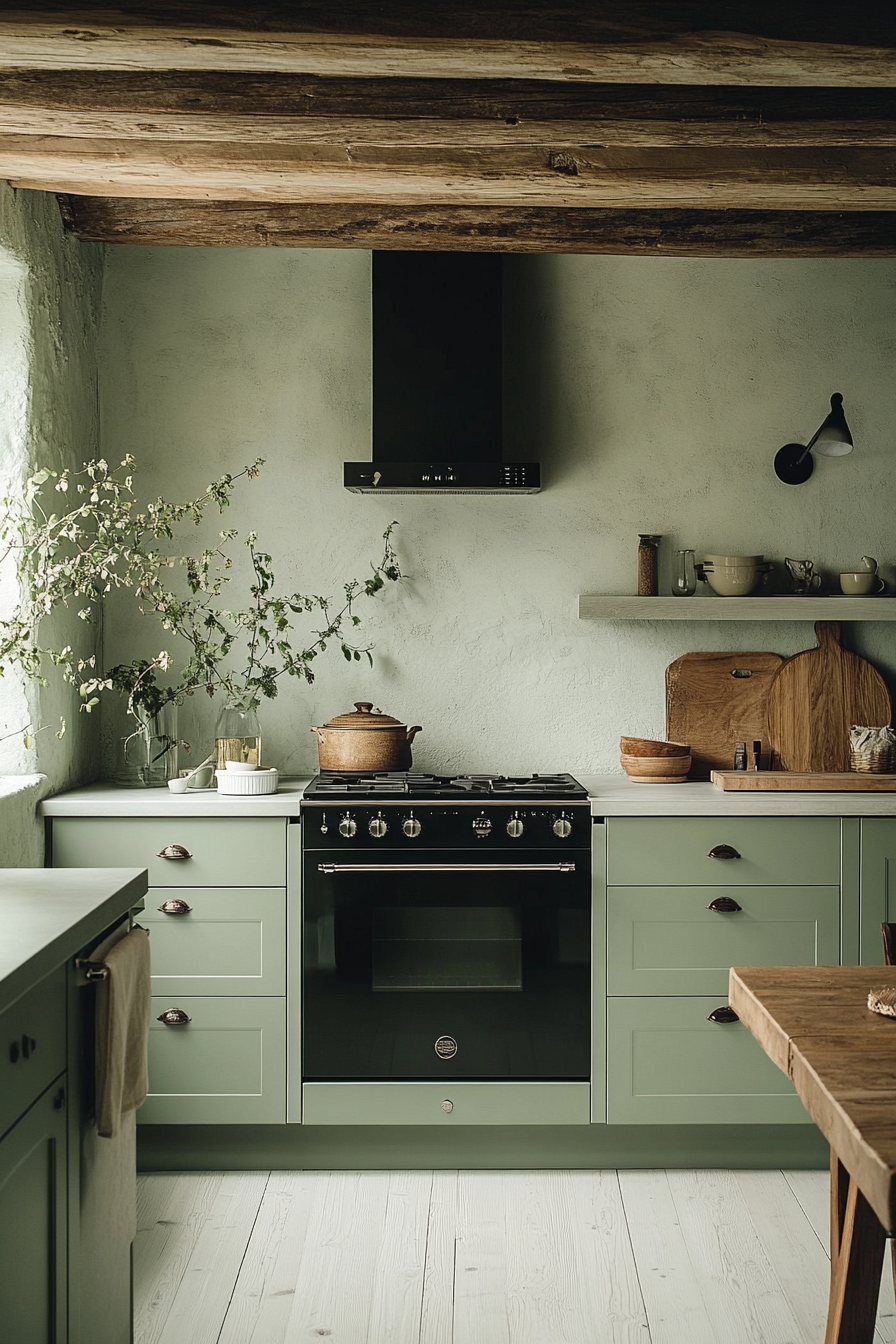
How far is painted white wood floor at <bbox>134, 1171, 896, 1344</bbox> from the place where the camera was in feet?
7.88

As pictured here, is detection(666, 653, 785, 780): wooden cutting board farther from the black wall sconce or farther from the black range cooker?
the black range cooker

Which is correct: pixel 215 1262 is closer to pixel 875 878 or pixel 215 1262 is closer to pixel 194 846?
pixel 194 846

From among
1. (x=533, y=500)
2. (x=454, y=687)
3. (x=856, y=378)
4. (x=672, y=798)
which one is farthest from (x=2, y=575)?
(x=856, y=378)

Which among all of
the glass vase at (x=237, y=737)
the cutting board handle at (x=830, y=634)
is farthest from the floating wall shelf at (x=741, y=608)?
the glass vase at (x=237, y=737)

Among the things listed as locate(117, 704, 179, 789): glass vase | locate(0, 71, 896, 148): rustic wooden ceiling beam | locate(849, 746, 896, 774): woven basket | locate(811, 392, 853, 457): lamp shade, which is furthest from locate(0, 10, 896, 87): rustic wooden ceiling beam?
locate(849, 746, 896, 774): woven basket

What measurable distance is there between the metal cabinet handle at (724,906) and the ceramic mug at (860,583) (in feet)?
3.84

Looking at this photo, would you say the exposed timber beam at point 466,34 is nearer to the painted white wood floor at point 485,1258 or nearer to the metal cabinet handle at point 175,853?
the metal cabinet handle at point 175,853

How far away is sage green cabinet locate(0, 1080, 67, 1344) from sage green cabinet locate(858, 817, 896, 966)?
2.29 metres

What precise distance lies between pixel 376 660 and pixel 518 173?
162cm

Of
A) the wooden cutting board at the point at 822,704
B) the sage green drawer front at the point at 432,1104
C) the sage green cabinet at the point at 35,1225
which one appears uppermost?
the wooden cutting board at the point at 822,704

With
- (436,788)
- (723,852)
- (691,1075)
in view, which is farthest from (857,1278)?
(436,788)

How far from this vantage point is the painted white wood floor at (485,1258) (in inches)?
94.6

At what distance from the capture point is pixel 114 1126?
1854 millimetres

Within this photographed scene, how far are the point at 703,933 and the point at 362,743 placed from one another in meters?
1.16
